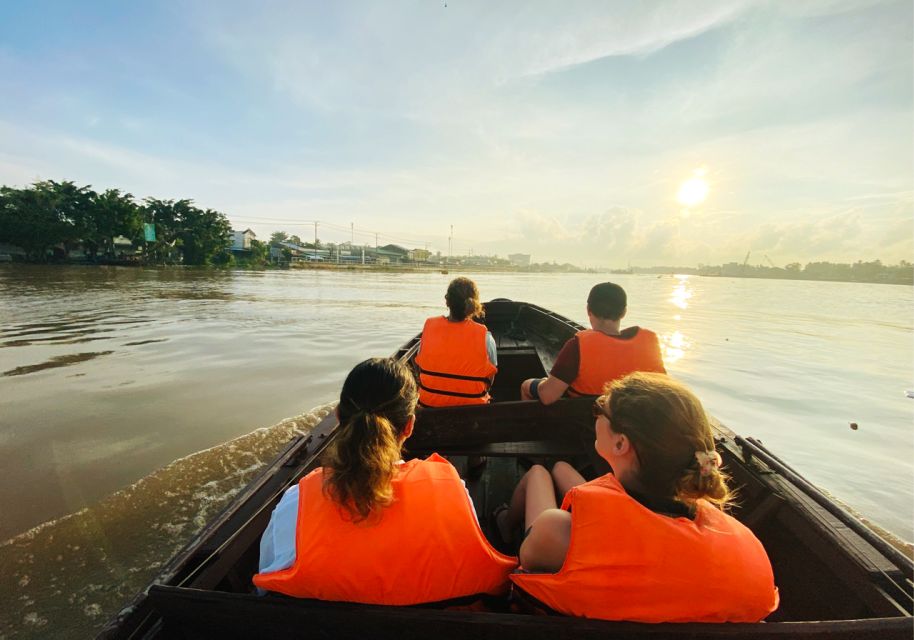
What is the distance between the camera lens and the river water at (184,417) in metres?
2.89

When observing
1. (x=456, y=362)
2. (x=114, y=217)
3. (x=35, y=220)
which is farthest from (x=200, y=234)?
(x=456, y=362)

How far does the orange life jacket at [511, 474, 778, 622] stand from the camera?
114 centimetres

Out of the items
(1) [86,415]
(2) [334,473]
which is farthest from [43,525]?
(2) [334,473]

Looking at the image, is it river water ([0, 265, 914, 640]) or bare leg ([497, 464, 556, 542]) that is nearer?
bare leg ([497, 464, 556, 542])

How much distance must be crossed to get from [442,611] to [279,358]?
8.38 metres

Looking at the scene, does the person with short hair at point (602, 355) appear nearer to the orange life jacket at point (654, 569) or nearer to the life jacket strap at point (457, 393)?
the life jacket strap at point (457, 393)

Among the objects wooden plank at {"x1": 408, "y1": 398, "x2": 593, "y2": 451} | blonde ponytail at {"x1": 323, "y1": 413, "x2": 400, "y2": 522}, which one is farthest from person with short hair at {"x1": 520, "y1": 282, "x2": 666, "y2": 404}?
blonde ponytail at {"x1": 323, "y1": 413, "x2": 400, "y2": 522}

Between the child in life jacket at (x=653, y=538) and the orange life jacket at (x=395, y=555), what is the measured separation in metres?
0.18

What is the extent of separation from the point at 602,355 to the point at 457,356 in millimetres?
1156

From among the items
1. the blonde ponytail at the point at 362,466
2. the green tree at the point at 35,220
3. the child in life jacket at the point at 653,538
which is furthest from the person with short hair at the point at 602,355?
the green tree at the point at 35,220

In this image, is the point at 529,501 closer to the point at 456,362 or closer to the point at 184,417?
the point at 456,362

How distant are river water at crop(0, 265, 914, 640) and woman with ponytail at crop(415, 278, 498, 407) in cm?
223

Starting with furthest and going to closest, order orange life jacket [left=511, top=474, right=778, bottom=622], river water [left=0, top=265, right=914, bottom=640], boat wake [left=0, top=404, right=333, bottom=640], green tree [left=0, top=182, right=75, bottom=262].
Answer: green tree [left=0, top=182, right=75, bottom=262] → river water [left=0, top=265, right=914, bottom=640] → boat wake [left=0, top=404, right=333, bottom=640] → orange life jacket [left=511, top=474, right=778, bottom=622]

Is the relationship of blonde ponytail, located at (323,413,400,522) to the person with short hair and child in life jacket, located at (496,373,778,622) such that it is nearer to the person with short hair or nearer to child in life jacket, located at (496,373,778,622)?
child in life jacket, located at (496,373,778,622)
